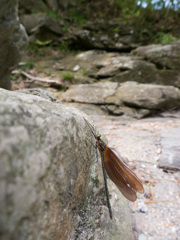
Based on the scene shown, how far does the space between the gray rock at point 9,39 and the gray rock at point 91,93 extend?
1.94 metres

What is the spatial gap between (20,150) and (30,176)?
0.08 m

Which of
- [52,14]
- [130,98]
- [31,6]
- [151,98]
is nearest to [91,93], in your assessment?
[130,98]

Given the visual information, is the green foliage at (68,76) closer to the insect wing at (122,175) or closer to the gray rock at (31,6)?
the insect wing at (122,175)

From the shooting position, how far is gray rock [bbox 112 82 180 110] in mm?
3947

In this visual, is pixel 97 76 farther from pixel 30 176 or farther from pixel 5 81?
pixel 30 176

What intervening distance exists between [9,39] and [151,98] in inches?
144

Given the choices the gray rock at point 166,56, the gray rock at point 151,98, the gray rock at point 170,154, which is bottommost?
the gray rock at point 170,154

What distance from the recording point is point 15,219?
34cm

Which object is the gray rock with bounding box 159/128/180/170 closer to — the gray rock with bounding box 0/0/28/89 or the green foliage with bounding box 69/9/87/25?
the gray rock with bounding box 0/0/28/89

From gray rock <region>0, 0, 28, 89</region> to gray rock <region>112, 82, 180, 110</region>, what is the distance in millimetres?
2838

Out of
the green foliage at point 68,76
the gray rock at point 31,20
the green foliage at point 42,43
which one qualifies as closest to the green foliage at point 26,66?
the green foliage at point 42,43

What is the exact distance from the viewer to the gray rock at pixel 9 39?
2.32 m

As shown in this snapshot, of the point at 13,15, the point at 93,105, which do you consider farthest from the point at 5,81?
the point at 93,105

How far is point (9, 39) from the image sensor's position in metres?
2.66
